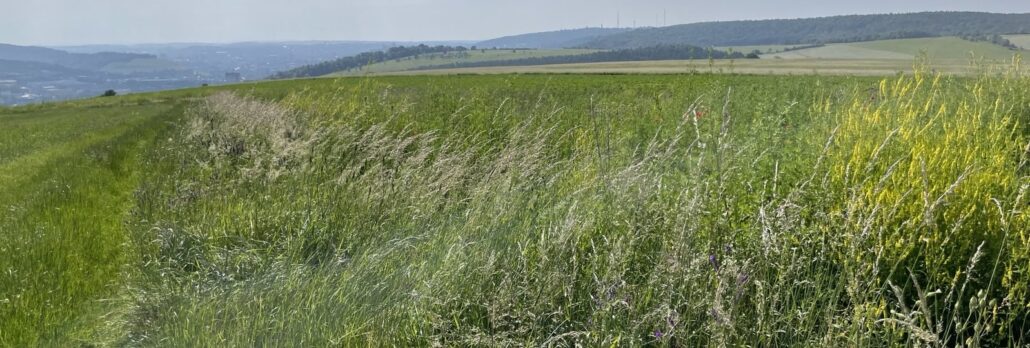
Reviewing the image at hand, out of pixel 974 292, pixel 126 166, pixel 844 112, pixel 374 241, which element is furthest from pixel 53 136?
pixel 974 292

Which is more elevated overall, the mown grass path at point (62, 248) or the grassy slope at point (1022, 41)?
the grassy slope at point (1022, 41)

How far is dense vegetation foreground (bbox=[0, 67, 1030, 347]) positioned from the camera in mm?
2719

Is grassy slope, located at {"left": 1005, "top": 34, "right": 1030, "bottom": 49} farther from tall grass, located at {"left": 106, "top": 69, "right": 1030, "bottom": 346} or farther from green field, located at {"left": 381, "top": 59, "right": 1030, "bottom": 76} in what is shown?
tall grass, located at {"left": 106, "top": 69, "right": 1030, "bottom": 346}

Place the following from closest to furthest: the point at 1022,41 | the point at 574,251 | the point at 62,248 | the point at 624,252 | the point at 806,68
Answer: the point at 574,251 < the point at 624,252 < the point at 62,248 < the point at 806,68 < the point at 1022,41

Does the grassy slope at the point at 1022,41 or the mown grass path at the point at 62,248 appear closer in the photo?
the mown grass path at the point at 62,248

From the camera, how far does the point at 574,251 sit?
9.33 ft

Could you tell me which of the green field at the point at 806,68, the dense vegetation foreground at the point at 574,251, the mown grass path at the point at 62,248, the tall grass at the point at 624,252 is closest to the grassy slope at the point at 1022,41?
the green field at the point at 806,68

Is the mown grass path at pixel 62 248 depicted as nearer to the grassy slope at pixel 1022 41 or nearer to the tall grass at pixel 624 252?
the tall grass at pixel 624 252

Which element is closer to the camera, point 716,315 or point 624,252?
point 716,315

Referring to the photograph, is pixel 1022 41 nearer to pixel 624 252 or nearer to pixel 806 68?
pixel 806 68

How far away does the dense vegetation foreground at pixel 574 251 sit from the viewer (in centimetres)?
272

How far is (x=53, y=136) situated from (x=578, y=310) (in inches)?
802

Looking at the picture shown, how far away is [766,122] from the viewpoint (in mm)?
7266

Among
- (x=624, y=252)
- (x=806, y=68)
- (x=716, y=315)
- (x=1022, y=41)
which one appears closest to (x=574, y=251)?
(x=624, y=252)
